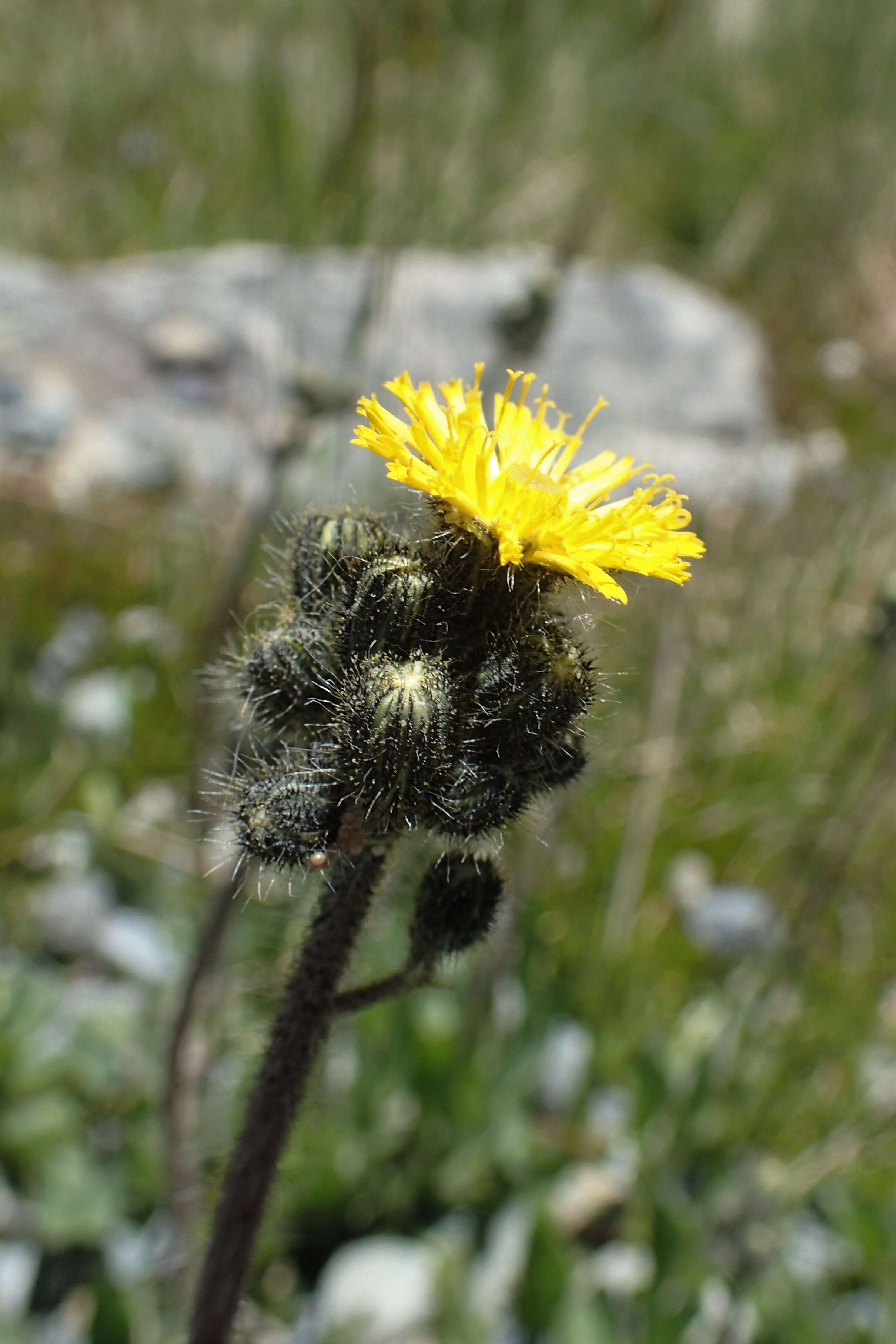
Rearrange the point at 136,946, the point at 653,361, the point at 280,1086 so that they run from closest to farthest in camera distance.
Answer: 1. the point at 280,1086
2. the point at 136,946
3. the point at 653,361

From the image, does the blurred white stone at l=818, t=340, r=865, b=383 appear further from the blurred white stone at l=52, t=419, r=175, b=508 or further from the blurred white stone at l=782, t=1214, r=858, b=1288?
the blurred white stone at l=52, t=419, r=175, b=508

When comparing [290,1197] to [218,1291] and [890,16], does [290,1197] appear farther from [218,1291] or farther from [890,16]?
[890,16]

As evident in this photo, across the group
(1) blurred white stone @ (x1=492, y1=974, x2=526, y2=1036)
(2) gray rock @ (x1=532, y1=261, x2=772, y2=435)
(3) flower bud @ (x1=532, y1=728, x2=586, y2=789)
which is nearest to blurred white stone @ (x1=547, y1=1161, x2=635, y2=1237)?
(1) blurred white stone @ (x1=492, y1=974, x2=526, y2=1036)

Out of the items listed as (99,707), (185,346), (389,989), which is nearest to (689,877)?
(99,707)

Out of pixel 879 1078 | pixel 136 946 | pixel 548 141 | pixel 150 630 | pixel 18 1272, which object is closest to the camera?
pixel 18 1272

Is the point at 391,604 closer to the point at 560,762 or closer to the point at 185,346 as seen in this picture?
the point at 560,762

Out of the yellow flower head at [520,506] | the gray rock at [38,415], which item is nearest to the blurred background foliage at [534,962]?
the yellow flower head at [520,506]
